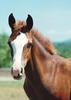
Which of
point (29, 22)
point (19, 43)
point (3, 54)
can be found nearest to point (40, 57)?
point (29, 22)

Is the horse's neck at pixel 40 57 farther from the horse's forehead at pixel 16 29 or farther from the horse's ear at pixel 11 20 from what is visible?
the horse's ear at pixel 11 20

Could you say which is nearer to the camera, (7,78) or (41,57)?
(41,57)

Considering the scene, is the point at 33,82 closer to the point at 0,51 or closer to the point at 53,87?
the point at 53,87

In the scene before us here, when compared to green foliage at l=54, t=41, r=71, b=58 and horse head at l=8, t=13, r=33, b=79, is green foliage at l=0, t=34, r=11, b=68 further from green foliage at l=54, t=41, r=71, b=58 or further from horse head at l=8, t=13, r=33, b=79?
horse head at l=8, t=13, r=33, b=79

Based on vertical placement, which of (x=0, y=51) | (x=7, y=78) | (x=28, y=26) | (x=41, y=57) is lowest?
(x=0, y=51)

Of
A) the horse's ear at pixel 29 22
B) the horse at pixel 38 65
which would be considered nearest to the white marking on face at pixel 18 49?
the horse at pixel 38 65

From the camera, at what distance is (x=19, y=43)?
778 cm

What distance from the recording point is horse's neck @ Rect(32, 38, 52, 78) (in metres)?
8.28

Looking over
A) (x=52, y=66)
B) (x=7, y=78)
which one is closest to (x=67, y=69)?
(x=52, y=66)

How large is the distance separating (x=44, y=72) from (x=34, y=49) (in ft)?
1.64

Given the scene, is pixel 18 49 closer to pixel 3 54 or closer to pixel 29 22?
pixel 29 22

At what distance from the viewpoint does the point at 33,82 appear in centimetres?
831

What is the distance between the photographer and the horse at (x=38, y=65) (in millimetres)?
7898

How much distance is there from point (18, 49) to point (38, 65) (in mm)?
769
